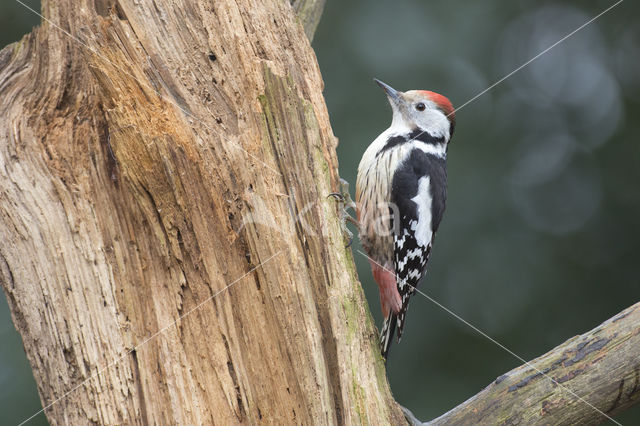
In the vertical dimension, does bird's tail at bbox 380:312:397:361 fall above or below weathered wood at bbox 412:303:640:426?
below

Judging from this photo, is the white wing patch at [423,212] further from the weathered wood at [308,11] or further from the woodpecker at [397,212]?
the weathered wood at [308,11]

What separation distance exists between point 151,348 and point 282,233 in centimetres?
56

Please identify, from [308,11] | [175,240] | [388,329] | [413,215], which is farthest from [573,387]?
[308,11]

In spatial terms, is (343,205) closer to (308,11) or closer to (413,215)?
(413,215)

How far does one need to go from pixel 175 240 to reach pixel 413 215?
1.58 meters

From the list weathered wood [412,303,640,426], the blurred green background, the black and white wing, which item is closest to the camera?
weathered wood [412,303,640,426]

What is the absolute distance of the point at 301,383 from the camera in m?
1.91

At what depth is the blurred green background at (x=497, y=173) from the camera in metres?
4.66

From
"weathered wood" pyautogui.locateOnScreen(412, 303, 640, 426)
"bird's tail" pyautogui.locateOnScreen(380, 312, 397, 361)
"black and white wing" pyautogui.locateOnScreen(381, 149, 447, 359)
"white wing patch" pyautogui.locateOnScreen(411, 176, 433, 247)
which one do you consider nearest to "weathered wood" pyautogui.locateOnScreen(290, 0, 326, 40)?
"black and white wing" pyautogui.locateOnScreen(381, 149, 447, 359)

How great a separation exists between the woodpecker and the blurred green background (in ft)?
3.74

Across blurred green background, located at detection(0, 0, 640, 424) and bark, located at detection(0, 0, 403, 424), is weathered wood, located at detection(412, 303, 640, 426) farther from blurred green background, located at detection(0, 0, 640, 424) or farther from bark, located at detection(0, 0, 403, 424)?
blurred green background, located at detection(0, 0, 640, 424)

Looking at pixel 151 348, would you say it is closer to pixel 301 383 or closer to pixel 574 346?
pixel 301 383

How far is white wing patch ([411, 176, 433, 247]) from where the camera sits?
326 cm

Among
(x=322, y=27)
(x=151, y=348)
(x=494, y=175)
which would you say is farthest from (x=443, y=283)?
(x=151, y=348)
